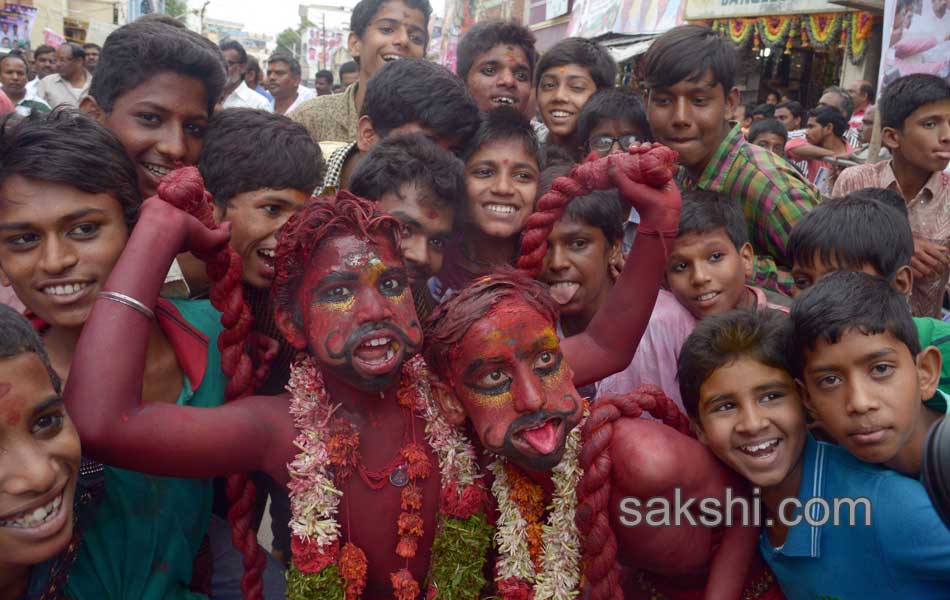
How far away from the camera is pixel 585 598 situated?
2.42 meters

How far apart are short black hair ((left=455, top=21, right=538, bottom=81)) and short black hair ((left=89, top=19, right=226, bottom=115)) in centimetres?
164

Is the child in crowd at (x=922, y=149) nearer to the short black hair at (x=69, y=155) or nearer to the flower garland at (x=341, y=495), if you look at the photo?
the flower garland at (x=341, y=495)

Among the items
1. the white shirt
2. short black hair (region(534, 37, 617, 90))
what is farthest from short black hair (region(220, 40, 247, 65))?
short black hair (region(534, 37, 617, 90))

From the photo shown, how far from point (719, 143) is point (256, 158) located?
217 centimetres

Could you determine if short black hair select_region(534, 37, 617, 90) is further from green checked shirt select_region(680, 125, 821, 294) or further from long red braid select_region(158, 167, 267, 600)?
long red braid select_region(158, 167, 267, 600)

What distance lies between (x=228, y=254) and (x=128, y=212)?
0.38 m

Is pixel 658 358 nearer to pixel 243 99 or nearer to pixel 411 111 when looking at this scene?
pixel 411 111

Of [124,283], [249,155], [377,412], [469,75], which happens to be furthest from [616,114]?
[124,283]

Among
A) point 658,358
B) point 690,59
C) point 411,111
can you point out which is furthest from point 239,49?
point 658,358

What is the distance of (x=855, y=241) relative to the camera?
2812 mm

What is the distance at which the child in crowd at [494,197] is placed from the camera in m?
2.86

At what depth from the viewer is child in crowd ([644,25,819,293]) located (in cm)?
333

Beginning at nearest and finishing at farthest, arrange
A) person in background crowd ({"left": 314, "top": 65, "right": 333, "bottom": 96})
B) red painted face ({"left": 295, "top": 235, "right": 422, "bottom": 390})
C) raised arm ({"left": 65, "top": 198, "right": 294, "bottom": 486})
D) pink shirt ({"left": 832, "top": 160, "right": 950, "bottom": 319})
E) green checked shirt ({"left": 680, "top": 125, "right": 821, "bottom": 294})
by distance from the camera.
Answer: raised arm ({"left": 65, "top": 198, "right": 294, "bottom": 486}) < red painted face ({"left": 295, "top": 235, "right": 422, "bottom": 390}) < green checked shirt ({"left": 680, "top": 125, "right": 821, "bottom": 294}) < pink shirt ({"left": 832, "top": 160, "right": 950, "bottom": 319}) < person in background crowd ({"left": 314, "top": 65, "right": 333, "bottom": 96})

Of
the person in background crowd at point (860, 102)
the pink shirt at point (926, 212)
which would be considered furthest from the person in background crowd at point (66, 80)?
the person in background crowd at point (860, 102)
